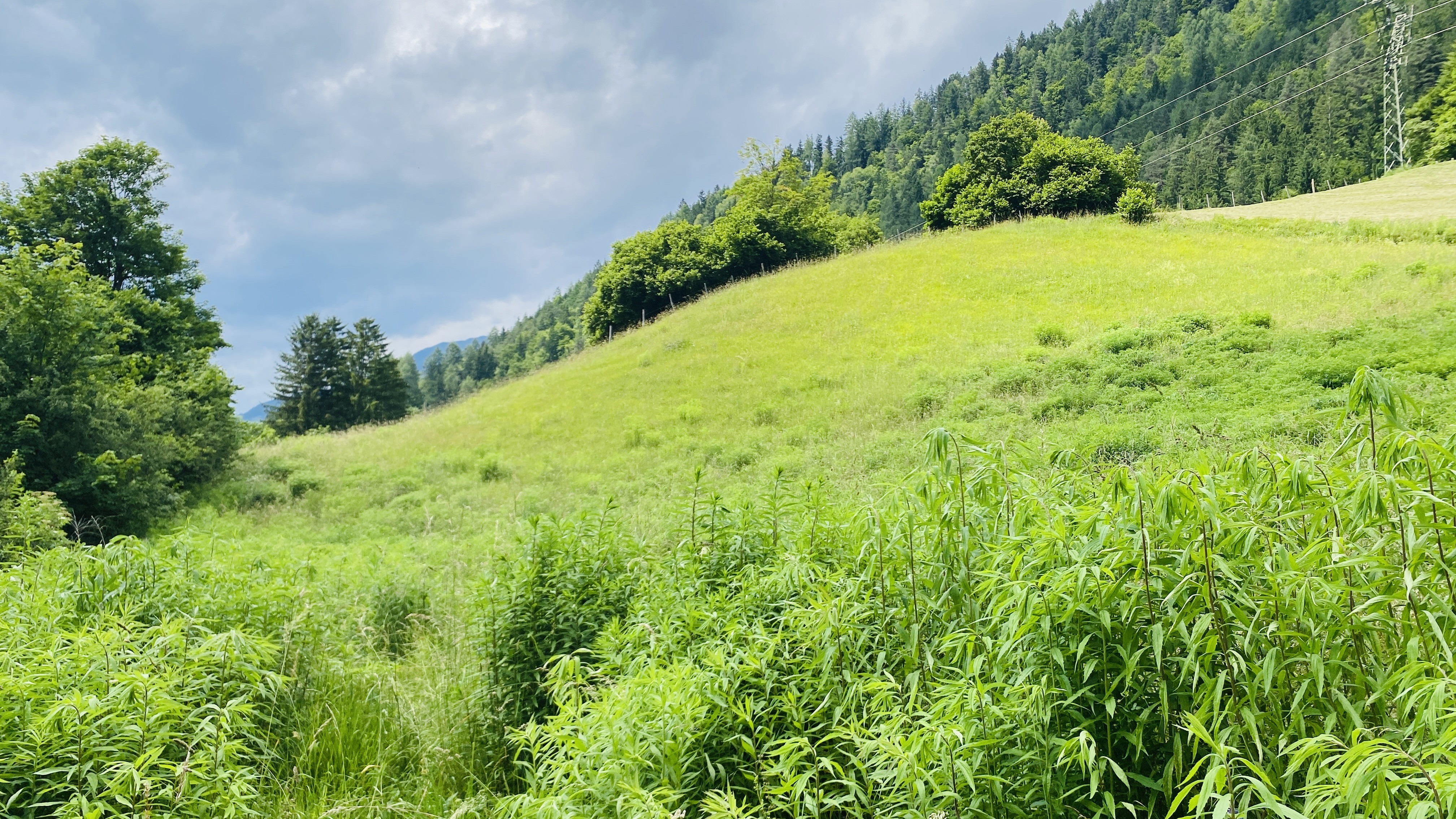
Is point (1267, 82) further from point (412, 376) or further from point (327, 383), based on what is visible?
point (412, 376)

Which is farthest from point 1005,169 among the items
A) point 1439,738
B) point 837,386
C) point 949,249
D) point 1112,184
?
point 1439,738

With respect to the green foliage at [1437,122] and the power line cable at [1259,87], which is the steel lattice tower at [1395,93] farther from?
the power line cable at [1259,87]

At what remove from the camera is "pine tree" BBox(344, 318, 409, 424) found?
4306 centimetres

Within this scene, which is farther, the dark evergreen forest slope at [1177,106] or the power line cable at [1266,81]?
the power line cable at [1266,81]

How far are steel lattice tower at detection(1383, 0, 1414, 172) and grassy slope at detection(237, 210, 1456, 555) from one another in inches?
1751

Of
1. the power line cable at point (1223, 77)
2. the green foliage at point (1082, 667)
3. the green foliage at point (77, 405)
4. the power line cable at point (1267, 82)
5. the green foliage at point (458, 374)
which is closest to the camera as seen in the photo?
the green foliage at point (1082, 667)

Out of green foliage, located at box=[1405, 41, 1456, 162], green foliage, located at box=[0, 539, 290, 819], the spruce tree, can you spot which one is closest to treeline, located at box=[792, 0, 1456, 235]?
green foliage, located at box=[1405, 41, 1456, 162]

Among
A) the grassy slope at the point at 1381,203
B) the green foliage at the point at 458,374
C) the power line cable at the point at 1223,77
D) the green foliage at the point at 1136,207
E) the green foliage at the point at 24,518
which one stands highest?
the power line cable at the point at 1223,77

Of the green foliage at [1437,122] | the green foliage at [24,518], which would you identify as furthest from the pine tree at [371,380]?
the green foliage at [1437,122]

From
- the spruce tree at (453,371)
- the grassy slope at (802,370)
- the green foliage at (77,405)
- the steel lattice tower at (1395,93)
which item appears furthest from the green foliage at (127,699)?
the spruce tree at (453,371)

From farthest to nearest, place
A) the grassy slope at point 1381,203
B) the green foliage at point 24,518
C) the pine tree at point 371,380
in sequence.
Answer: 1. the pine tree at point 371,380
2. the grassy slope at point 1381,203
3. the green foliage at point 24,518

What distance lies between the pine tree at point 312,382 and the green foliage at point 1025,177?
39.0 m

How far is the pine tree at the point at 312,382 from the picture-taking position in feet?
137

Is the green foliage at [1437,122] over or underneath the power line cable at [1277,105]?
underneath
